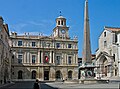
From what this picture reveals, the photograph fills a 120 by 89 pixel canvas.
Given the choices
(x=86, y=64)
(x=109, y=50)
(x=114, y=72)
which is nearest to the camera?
(x=86, y=64)

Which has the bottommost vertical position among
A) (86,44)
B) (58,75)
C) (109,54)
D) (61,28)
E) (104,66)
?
(58,75)

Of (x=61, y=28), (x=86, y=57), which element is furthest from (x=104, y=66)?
(x=86, y=57)

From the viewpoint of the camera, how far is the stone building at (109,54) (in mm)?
58125

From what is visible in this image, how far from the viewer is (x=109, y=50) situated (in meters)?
62.2

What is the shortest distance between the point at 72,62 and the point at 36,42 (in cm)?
1232

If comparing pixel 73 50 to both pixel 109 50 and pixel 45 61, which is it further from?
pixel 109 50

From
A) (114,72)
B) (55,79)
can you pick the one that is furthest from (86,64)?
(55,79)

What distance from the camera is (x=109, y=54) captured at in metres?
61.1

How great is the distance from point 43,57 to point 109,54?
20602 millimetres

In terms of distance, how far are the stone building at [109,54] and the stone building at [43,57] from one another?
10830 millimetres

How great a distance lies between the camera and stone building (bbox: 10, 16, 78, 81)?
71.0 metres

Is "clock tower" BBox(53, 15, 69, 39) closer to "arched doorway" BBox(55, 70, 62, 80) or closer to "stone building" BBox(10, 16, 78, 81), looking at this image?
"stone building" BBox(10, 16, 78, 81)

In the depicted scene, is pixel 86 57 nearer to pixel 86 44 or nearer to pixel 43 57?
pixel 86 44

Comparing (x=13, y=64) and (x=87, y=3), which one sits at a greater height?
(x=87, y=3)
